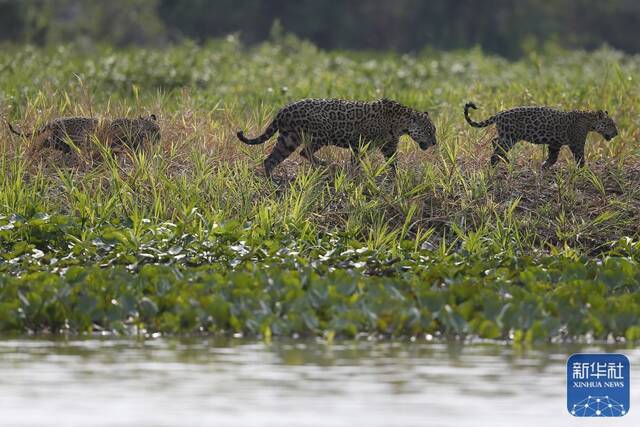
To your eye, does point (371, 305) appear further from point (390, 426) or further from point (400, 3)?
point (400, 3)

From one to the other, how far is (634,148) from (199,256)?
5.44 m

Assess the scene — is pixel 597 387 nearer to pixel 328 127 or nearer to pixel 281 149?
pixel 328 127

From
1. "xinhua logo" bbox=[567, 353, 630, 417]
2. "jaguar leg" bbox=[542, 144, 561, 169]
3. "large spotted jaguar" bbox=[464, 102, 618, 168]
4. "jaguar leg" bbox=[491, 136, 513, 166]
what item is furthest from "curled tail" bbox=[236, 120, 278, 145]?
"xinhua logo" bbox=[567, 353, 630, 417]

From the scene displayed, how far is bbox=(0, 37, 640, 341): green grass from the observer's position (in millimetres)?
9242

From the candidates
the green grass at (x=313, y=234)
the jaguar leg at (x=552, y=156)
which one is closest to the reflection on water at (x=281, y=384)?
the green grass at (x=313, y=234)

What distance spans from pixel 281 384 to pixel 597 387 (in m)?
1.52

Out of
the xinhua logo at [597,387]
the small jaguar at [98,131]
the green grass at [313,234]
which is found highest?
the small jaguar at [98,131]

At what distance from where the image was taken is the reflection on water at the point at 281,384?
6941 millimetres

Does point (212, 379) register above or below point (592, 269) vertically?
below

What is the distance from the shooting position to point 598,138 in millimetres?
15680

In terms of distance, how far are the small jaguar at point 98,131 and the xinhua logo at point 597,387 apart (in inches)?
257

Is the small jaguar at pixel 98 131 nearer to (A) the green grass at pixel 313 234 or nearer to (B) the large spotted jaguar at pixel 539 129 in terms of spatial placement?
(A) the green grass at pixel 313 234

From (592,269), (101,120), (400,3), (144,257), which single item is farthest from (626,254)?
(400,3)

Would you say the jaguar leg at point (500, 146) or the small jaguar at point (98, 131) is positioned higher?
the small jaguar at point (98, 131)
